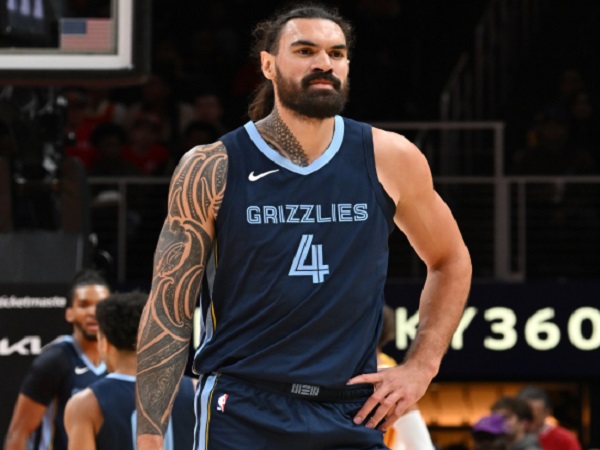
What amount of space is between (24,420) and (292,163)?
3.48m

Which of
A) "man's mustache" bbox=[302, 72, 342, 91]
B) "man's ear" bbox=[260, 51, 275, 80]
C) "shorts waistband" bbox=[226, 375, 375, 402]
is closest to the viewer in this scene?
"shorts waistband" bbox=[226, 375, 375, 402]

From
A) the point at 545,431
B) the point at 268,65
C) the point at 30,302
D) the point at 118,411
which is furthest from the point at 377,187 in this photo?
the point at 545,431

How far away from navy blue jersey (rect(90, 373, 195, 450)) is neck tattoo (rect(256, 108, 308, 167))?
1.62 m

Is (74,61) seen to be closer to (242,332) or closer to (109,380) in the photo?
(109,380)

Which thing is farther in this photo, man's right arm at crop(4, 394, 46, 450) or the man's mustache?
man's right arm at crop(4, 394, 46, 450)

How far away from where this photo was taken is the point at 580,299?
1055 cm

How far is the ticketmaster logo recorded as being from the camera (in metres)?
8.51

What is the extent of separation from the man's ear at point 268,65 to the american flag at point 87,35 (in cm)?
327

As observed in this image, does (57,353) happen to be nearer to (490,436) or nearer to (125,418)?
(125,418)

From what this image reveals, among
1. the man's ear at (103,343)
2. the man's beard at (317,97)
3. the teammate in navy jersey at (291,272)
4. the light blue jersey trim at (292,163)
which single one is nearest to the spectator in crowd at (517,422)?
the man's ear at (103,343)

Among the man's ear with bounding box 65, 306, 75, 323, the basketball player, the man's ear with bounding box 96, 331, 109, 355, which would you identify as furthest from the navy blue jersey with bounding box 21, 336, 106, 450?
the basketball player

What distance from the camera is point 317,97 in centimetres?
378

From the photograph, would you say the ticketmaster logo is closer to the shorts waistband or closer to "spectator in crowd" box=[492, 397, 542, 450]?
"spectator in crowd" box=[492, 397, 542, 450]

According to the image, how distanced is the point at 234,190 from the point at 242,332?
0.39m
